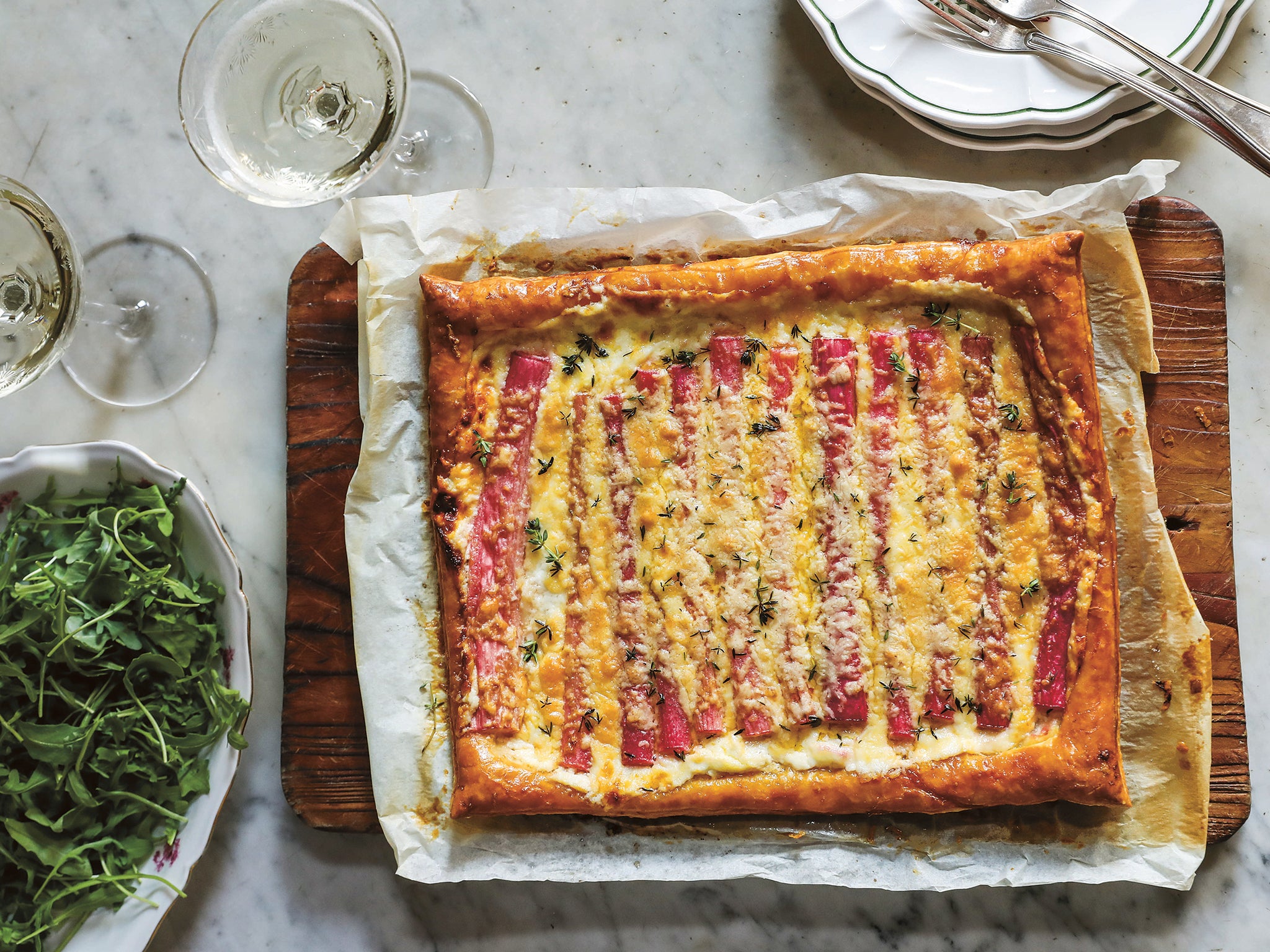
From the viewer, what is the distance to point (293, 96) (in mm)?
2902

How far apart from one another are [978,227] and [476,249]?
65.2 inches

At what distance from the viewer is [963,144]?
308 centimetres

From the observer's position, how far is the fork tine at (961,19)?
305cm

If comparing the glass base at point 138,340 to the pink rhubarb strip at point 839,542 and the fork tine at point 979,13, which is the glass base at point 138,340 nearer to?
the pink rhubarb strip at point 839,542

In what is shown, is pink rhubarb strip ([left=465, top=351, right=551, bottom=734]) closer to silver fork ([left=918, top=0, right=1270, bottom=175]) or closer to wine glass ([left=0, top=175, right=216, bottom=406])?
wine glass ([left=0, top=175, right=216, bottom=406])

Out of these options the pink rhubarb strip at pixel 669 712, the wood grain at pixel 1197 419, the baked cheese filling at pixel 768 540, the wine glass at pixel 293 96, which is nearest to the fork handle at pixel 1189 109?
the wood grain at pixel 1197 419

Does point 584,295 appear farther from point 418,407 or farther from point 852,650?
point 852,650

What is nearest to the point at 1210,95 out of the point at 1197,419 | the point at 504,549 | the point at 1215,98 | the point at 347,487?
the point at 1215,98

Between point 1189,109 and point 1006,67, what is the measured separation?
1.86 feet

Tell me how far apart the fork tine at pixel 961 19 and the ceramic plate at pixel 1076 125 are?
30 cm

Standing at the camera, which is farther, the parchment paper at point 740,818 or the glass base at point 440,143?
the glass base at point 440,143

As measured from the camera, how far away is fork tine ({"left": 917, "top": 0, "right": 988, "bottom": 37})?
3053 mm

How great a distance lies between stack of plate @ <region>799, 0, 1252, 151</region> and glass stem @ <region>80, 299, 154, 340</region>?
2.51m

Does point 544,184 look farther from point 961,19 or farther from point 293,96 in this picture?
point 961,19
